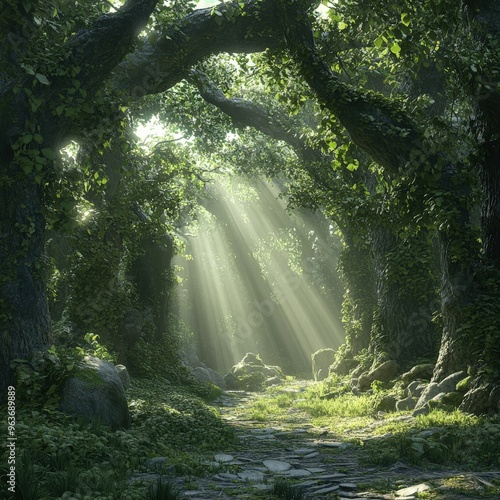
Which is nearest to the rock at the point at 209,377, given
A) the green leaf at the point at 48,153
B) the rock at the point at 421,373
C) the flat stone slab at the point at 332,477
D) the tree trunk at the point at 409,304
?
the tree trunk at the point at 409,304

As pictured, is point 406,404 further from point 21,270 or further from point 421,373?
point 21,270

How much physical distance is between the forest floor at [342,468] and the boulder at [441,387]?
54 centimetres

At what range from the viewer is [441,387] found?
9.55 metres

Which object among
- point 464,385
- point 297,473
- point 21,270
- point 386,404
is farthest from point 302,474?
point 386,404

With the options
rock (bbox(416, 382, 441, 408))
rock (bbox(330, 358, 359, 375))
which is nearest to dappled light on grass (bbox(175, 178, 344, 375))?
rock (bbox(330, 358, 359, 375))

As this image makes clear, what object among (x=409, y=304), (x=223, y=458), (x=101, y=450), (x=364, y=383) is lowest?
(x=223, y=458)

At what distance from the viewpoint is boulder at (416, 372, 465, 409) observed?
945cm

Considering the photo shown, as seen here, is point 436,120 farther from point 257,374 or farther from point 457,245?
point 257,374

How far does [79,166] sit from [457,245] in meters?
6.61

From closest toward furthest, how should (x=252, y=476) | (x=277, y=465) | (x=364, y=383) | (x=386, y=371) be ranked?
(x=252, y=476)
(x=277, y=465)
(x=386, y=371)
(x=364, y=383)

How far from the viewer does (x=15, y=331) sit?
25.5 feet

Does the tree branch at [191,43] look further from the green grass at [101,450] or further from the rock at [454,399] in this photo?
the rock at [454,399]

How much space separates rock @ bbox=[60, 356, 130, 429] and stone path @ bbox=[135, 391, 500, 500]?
1.66 meters

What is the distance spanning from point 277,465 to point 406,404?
16.0 ft
